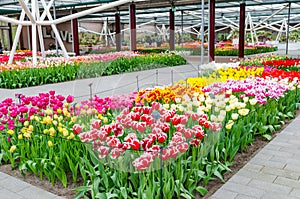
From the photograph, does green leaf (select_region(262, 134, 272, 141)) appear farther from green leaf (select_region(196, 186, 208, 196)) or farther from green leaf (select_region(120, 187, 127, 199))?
green leaf (select_region(120, 187, 127, 199))

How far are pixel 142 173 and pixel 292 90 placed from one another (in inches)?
175

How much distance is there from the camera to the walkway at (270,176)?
9.82 ft

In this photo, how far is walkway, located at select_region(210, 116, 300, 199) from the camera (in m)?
2.99

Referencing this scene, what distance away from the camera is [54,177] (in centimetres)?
327

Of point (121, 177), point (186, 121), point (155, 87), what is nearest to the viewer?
point (121, 177)

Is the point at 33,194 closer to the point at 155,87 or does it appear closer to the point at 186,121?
the point at 186,121

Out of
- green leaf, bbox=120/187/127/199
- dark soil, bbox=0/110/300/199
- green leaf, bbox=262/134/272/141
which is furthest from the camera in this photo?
green leaf, bbox=262/134/272/141

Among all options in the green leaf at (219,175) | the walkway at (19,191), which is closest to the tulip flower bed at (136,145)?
the green leaf at (219,175)

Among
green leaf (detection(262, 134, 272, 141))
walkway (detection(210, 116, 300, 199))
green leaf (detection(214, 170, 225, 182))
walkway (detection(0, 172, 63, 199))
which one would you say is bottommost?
walkway (detection(0, 172, 63, 199))

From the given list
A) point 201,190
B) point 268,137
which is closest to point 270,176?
point 201,190

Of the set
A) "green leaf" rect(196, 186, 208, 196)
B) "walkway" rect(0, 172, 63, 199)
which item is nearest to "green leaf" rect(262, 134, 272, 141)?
"green leaf" rect(196, 186, 208, 196)

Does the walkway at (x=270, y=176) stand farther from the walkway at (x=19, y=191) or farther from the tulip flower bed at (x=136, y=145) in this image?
the walkway at (x=19, y=191)

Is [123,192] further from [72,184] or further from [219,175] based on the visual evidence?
[219,175]

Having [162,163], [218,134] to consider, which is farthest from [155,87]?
[162,163]
